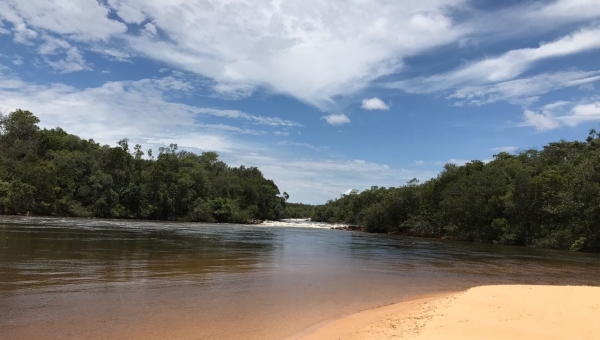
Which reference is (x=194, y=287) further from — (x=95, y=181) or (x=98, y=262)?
(x=95, y=181)

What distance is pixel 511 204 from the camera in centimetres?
4344

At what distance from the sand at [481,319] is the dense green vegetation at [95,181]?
183ft

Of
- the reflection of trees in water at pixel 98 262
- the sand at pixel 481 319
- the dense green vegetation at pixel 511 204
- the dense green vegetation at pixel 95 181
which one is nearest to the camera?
the sand at pixel 481 319

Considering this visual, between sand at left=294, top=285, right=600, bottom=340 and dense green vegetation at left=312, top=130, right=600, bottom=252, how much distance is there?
31081 millimetres

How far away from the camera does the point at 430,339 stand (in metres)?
6.13

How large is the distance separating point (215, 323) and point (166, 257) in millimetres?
10814

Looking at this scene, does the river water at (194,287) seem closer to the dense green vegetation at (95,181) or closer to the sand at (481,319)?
the sand at (481,319)

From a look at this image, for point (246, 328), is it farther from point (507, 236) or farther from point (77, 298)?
point (507, 236)

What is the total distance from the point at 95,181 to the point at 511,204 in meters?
60.4

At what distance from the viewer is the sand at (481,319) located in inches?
262

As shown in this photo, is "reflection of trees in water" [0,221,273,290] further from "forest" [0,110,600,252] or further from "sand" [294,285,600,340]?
"forest" [0,110,600,252]

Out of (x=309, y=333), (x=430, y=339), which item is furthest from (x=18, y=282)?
(x=430, y=339)

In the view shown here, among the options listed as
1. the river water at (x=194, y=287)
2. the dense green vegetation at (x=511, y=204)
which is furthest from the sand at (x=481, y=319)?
the dense green vegetation at (x=511, y=204)

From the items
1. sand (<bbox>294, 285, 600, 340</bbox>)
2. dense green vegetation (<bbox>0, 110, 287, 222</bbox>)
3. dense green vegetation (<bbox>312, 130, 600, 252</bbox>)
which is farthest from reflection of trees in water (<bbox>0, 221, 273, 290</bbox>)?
dense green vegetation (<bbox>0, 110, 287, 222</bbox>)
